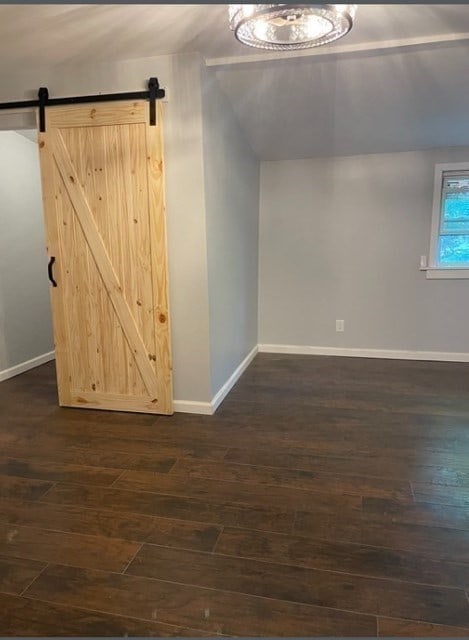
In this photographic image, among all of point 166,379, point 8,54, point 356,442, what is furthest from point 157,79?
point 356,442

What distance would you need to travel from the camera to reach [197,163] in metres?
2.79

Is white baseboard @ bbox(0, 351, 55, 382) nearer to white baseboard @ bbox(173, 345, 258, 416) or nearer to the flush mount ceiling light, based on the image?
white baseboard @ bbox(173, 345, 258, 416)

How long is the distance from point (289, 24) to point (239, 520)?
227 centimetres

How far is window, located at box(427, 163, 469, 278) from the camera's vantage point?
4215 millimetres

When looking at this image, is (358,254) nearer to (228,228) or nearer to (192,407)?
(228,228)

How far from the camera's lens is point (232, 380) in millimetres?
3705

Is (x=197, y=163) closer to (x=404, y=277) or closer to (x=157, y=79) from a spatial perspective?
(x=157, y=79)

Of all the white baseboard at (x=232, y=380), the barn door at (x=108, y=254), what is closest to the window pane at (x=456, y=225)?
the white baseboard at (x=232, y=380)

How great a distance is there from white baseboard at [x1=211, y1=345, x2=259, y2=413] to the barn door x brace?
1909mm

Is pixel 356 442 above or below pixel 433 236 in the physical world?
below

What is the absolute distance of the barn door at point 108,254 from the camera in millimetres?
2828

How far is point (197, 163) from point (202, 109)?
0.33 metres

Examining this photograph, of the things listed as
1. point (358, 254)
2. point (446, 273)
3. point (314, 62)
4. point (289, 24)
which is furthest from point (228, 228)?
point (446, 273)

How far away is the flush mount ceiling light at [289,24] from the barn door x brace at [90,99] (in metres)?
0.80
